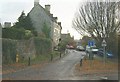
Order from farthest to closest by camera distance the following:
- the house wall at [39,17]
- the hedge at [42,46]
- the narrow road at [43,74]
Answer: the house wall at [39,17], the hedge at [42,46], the narrow road at [43,74]

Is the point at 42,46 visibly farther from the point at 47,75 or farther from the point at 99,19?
the point at 47,75

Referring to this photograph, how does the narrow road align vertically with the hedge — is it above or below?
below

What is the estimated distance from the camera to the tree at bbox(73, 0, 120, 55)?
1785 inches

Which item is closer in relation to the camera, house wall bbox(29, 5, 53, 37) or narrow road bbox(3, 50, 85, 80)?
narrow road bbox(3, 50, 85, 80)

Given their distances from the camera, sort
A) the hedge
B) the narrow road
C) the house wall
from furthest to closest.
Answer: the house wall → the hedge → the narrow road

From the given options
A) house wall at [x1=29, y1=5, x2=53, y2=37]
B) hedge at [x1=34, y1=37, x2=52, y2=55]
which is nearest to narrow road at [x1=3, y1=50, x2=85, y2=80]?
hedge at [x1=34, y1=37, x2=52, y2=55]

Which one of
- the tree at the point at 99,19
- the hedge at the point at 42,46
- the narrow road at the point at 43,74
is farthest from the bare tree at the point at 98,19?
the narrow road at the point at 43,74

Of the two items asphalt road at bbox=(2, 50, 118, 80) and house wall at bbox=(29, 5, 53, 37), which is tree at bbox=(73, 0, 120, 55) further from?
house wall at bbox=(29, 5, 53, 37)

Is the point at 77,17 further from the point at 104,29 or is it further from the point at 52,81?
the point at 52,81

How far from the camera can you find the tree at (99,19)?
149ft

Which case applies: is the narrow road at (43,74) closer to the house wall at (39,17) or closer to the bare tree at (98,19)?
the bare tree at (98,19)

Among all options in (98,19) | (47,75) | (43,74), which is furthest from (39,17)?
(47,75)

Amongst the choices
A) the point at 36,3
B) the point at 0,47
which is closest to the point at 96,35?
the point at 0,47

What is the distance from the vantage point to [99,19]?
47.7 metres
